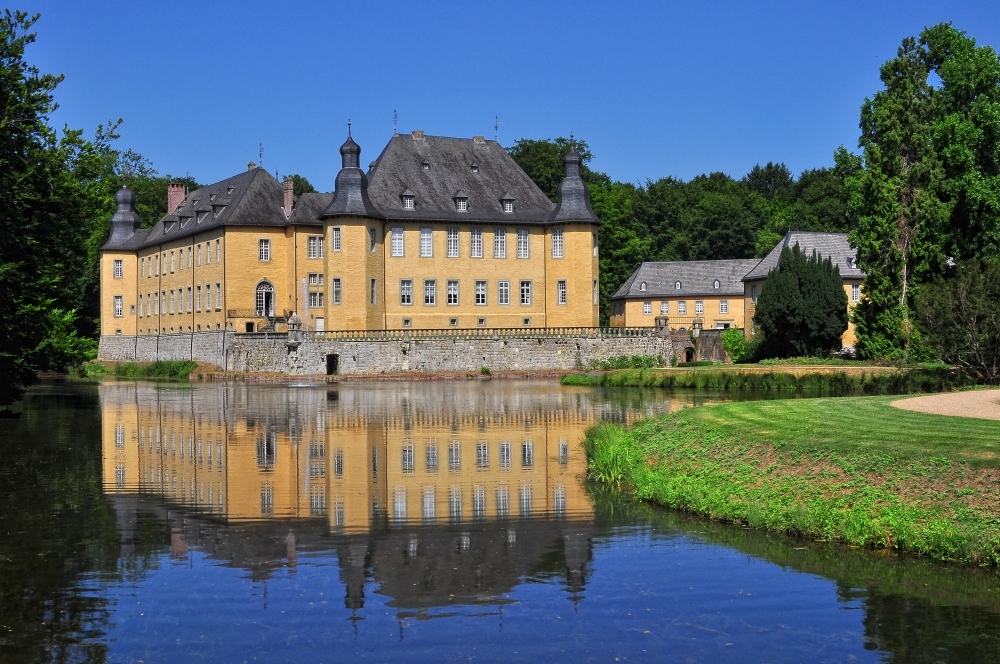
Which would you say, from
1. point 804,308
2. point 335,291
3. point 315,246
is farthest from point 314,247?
point 804,308

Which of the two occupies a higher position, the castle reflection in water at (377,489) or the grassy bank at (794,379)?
the grassy bank at (794,379)

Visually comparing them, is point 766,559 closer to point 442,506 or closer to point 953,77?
point 442,506

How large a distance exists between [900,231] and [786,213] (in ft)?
189

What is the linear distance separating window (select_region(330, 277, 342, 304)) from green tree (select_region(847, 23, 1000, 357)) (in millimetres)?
28176

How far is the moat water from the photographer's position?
998 centimetres

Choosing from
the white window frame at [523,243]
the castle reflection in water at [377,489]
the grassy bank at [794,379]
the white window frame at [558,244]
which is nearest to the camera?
the castle reflection in water at [377,489]

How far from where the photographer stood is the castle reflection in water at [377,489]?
42.2 ft

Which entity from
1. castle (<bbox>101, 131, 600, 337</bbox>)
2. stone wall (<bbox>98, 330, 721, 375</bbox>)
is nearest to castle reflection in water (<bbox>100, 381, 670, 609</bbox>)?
stone wall (<bbox>98, 330, 721, 375</bbox>)

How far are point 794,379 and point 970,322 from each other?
1192 cm

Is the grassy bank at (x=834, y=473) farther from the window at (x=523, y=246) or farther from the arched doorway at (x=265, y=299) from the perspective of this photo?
the arched doorway at (x=265, y=299)

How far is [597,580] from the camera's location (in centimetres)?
1212

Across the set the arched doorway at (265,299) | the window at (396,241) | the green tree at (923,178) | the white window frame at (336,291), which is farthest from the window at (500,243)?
the green tree at (923,178)

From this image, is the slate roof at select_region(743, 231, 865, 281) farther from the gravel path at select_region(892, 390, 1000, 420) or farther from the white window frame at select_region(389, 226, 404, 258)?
the gravel path at select_region(892, 390, 1000, 420)

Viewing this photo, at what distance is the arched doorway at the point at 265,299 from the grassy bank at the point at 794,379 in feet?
76.8
